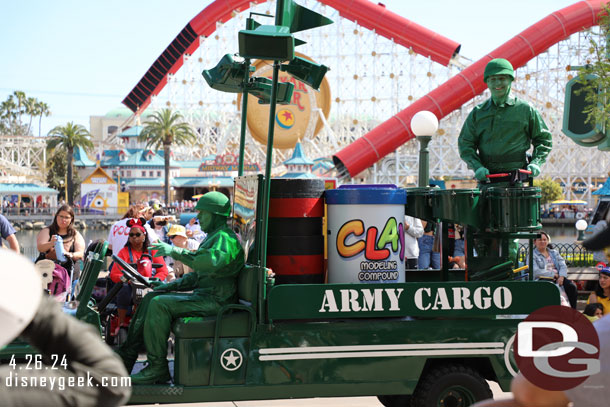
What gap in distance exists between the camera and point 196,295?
4.48 metres

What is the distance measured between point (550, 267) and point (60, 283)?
5.34 m

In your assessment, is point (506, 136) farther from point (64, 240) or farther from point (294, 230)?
point (64, 240)

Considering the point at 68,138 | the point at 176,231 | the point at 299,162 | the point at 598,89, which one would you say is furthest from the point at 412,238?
the point at 68,138

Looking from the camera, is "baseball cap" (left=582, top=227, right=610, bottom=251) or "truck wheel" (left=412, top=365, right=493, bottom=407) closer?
"baseball cap" (left=582, top=227, right=610, bottom=251)

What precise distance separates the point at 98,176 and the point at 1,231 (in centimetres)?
4694

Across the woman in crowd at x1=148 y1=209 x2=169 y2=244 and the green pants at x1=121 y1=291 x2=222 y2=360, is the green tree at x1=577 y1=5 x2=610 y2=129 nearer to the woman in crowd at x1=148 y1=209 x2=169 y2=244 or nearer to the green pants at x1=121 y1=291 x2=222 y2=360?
the woman in crowd at x1=148 y1=209 x2=169 y2=244

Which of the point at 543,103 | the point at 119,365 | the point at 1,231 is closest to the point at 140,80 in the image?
the point at 543,103

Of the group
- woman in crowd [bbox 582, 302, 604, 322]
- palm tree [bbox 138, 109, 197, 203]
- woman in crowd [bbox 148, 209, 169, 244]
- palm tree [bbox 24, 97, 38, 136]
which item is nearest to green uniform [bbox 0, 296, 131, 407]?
woman in crowd [bbox 582, 302, 604, 322]

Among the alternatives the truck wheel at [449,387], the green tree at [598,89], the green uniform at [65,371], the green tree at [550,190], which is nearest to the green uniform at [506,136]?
the truck wheel at [449,387]

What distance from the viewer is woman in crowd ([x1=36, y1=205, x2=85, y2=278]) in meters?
6.85

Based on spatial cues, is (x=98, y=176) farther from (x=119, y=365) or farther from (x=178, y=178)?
(x=119, y=365)

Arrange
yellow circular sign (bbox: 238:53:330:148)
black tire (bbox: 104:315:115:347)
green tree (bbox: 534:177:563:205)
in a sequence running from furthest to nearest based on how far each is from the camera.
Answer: green tree (bbox: 534:177:563:205)
yellow circular sign (bbox: 238:53:330:148)
black tire (bbox: 104:315:115:347)

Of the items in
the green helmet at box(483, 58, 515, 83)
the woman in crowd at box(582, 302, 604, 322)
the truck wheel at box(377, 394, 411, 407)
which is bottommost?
the truck wheel at box(377, 394, 411, 407)

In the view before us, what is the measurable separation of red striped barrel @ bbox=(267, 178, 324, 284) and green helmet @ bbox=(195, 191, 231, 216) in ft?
0.99
